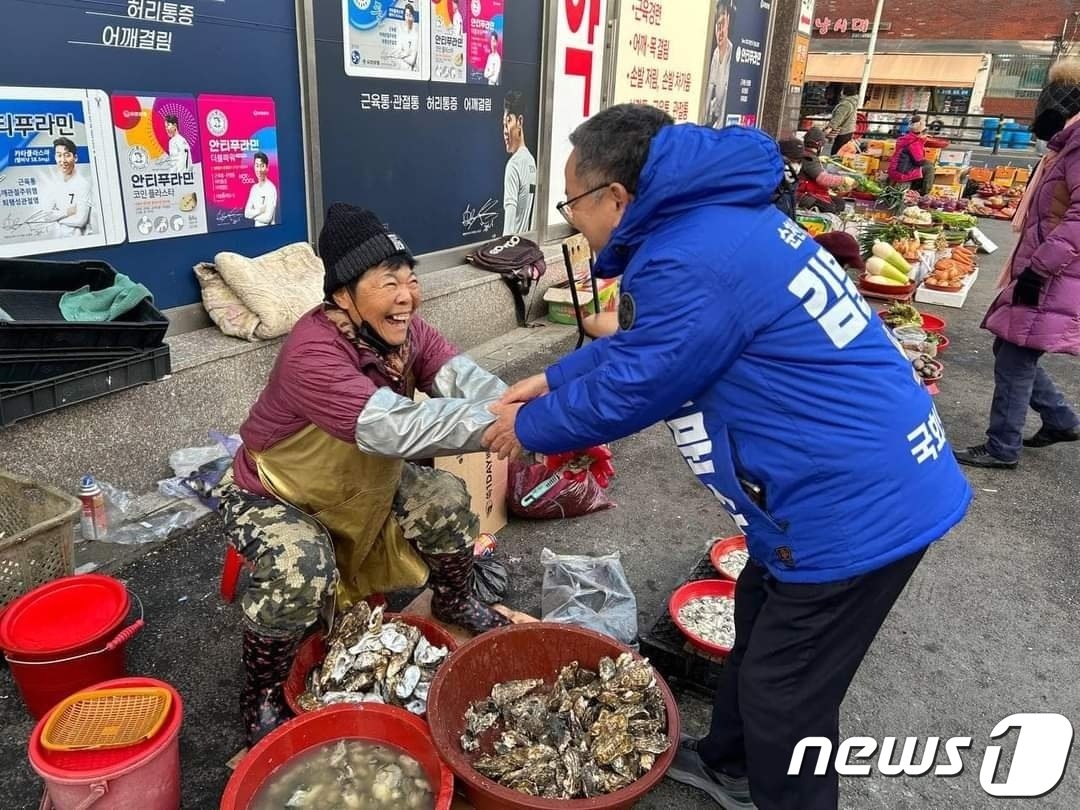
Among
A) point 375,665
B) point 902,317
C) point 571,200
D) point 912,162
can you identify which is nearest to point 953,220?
point 912,162

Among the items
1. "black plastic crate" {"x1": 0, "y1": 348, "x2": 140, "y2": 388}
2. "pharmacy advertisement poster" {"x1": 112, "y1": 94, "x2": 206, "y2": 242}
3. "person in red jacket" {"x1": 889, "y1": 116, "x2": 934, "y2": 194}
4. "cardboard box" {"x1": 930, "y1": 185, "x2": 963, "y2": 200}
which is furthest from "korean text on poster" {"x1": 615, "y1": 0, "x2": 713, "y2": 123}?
"cardboard box" {"x1": 930, "y1": 185, "x2": 963, "y2": 200}

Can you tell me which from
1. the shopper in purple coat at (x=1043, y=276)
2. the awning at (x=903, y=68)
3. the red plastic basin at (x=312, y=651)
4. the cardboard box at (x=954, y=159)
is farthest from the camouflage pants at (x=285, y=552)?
the awning at (x=903, y=68)

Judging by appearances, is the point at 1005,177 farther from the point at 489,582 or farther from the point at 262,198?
the point at 489,582

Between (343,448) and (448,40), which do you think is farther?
(448,40)

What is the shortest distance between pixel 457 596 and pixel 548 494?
108 cm

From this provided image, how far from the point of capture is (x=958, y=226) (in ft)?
36.7

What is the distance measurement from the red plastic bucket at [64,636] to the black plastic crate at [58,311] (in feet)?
3.39

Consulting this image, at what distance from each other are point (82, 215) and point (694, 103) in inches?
315

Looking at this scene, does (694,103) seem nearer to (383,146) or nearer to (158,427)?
(383,146)

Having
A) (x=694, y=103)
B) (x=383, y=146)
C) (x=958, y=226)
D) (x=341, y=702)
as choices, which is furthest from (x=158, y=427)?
(x=958, y=226)

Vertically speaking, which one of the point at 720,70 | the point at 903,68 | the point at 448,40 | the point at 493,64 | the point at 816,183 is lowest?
the point at 816,183

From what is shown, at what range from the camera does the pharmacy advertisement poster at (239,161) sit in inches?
162

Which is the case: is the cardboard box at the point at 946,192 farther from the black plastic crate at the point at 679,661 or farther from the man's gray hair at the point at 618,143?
the man's gray hair at the point at 618,143

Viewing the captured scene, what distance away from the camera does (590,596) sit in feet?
10.4
